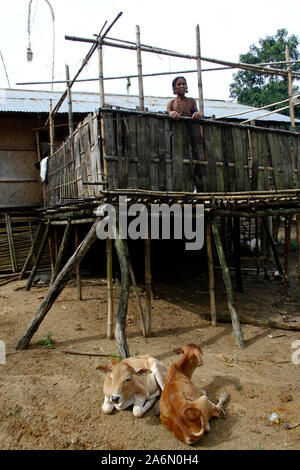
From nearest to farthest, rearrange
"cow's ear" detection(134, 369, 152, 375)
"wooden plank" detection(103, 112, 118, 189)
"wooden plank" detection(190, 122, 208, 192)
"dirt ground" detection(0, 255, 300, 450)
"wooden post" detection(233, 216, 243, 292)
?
"dirt ground" detection(0, 255, 300, 450)
"cow's ear" detection(134, 369, 152, 375)
"wooden plank" detection(103, 112, 118, 189)
"wooden plank" detection(190, 122, 208, 192)
"wooden post" detection(233, 216, 243, 292)

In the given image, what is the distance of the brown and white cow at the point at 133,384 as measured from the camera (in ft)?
12.0

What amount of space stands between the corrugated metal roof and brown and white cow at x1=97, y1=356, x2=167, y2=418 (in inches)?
313

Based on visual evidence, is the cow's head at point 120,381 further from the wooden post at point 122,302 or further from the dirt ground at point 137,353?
the wooden post at point 122,302

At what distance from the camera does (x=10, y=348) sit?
227 inches

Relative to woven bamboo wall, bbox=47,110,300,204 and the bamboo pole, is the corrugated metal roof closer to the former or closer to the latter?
woven bamboo wall, bbox=47,110,300,204

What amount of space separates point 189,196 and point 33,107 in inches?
299

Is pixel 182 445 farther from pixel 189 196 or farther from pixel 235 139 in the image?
pixel 235 139

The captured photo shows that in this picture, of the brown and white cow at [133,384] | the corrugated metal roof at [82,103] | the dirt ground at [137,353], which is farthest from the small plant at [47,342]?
the corrugated metal roof at [82,103]

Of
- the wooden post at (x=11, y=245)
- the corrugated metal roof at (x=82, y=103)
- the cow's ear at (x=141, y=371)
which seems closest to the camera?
the cow's ear at (x=141, y=371)

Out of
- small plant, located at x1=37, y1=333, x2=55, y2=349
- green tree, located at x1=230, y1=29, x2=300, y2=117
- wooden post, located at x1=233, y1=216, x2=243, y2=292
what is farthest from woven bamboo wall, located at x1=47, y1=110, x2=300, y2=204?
green tree, located at x1=230, y1=29, x2=300, y2=117

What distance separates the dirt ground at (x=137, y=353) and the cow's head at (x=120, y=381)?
0.30 m

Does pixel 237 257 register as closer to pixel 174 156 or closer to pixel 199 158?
pixel 199 158

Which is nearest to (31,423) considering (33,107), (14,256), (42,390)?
(42,390)

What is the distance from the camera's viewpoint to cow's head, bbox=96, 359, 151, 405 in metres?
3.59
